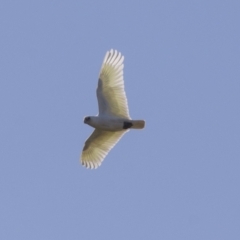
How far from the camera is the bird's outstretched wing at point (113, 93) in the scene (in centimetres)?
4278

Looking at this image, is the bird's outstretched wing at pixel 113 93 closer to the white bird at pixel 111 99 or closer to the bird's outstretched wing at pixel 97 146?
the white bird at pixel 111 99

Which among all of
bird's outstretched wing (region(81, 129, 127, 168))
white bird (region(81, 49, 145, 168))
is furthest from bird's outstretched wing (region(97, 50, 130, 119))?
bird's outstretched wing (region(81, 129, 127, 168))

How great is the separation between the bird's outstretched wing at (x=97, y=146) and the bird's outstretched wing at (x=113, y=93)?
1.01 metres

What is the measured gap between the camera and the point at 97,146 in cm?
4412

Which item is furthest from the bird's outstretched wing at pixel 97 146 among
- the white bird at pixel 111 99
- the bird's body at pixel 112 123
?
the bird's body at pixel 112 123

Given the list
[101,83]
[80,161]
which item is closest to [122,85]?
[101,83]

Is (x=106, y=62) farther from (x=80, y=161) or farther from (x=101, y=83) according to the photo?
(x=80, y=161)

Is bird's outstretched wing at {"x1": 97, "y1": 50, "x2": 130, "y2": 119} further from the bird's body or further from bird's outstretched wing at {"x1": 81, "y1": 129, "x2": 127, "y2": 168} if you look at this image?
bird's outstretched wing at {"x1": 81, "y1": 129, "x2": 127, "y2": 168}

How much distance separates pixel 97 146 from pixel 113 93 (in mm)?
2346

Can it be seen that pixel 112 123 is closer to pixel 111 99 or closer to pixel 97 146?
pixel 111 99

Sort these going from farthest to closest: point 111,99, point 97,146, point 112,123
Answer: point 97,146, point 111,99, point 112,123

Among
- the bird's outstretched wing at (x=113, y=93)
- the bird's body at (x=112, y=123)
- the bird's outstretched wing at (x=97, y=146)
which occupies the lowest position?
the bird's outstretched wing at (x=97, y=146)

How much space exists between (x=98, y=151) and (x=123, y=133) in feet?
4.34

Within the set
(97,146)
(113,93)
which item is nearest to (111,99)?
(113,93)
